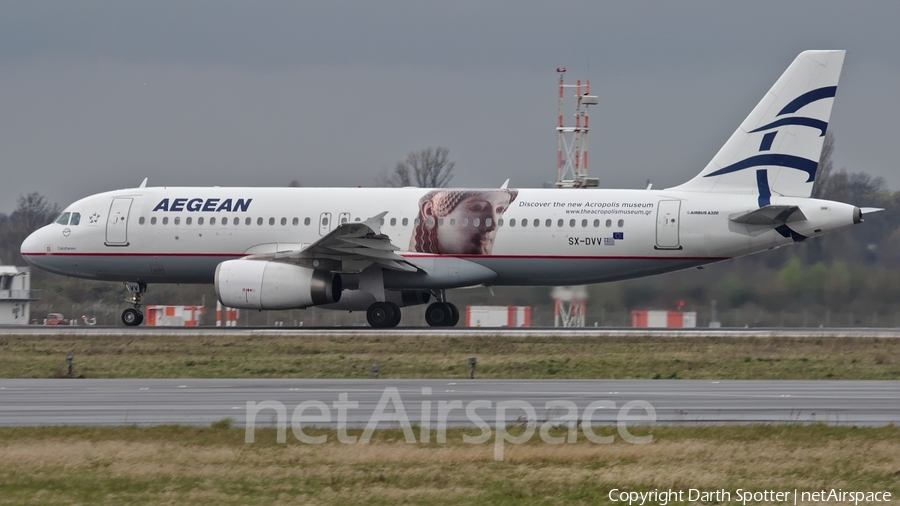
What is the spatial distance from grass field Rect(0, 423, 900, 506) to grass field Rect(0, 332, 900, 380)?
9.13 metres

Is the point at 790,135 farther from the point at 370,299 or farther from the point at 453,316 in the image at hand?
the point at 370,299

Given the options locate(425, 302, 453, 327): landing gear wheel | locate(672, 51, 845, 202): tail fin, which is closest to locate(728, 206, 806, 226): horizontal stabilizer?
locate(672, 51, 845, 202): tail fin

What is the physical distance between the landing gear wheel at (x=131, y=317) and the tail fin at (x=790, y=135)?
1807 centimetres

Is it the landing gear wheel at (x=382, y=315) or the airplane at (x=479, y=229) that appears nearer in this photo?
the airplane at (x=479, y=229)

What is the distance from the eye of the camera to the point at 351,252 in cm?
3238

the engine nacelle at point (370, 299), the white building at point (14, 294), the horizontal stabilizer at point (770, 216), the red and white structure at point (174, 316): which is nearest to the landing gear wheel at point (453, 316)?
the engine nacelle at point (370, 299)

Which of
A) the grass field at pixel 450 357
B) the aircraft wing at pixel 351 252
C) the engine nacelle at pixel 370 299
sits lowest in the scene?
the grass field at pixel 450 357

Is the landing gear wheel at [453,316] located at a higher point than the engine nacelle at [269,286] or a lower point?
lower

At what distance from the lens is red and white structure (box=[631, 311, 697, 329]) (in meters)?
36.0

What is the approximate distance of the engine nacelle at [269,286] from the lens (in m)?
32.2

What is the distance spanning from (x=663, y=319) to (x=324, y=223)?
11.3 m

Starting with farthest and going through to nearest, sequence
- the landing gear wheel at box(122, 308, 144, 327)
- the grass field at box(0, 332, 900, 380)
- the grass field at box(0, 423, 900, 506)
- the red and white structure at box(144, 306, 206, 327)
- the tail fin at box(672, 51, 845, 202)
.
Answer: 1. the red and white structure at box(144, 306, 206, 327)
2. the landing gear wheel at box(122, 308, 144, 327)
3. the tail fin at box(672, 51, 845, 202)
4. the grass field at box(0, 332, 900, 380)
5. the grass field at box(0, 423, 900, 506)

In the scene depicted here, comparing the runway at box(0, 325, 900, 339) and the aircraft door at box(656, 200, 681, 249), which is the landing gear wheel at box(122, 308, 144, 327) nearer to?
the runway at box(0, 325, 900, 339)

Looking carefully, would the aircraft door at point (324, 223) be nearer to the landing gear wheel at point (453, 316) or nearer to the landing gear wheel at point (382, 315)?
the landing gear wheel at point (382, 315)
